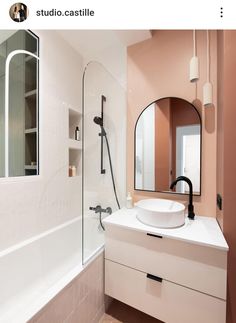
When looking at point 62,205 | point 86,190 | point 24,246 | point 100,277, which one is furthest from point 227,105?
point 24,246

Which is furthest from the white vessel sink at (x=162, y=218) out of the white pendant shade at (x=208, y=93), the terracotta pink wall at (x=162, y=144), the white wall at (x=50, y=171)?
the white wall at (x=50, y=171)

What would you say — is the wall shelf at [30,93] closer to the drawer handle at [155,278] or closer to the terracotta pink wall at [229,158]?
the terracotta pink wall at [229,158]

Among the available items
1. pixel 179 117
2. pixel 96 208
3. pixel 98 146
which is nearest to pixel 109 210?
pixel 96 208

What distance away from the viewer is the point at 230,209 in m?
1.06

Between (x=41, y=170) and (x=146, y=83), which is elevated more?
(x=146, y=83)

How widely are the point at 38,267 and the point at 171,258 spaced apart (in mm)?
1196

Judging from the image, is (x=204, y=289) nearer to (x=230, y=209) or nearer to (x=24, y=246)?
(x=230, y=209)

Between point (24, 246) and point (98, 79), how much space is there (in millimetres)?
1575

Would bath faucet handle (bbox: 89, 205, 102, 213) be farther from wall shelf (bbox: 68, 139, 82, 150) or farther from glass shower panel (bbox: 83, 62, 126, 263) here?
wall shelf (bbox: 68, 139, 82, 150)

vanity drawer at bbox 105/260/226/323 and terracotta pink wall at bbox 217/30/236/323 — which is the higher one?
terracotta pink wall at bbox 217/30/236/323

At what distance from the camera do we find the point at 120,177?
1.73 m

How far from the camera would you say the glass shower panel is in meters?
1.40
